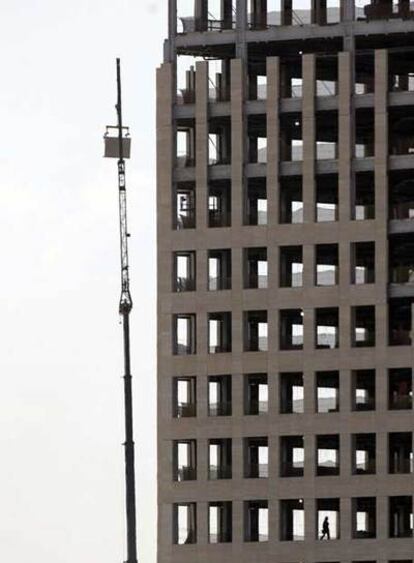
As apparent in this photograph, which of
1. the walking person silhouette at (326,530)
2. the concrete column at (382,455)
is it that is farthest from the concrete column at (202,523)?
the concrete column at (382,455)

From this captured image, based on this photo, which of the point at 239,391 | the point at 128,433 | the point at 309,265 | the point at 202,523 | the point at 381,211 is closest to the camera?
the point at 128,433

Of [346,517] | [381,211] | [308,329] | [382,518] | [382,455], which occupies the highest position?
[381,211]

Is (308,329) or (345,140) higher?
(345,140)

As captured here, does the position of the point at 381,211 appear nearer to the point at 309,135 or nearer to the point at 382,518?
the point at 309,135

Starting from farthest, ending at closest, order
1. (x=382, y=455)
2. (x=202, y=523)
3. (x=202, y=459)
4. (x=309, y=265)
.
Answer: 1. (x=202, y=459)
2. (x=309, y=265)
3. (x=202, y=523)
4. (x=382, y=455)

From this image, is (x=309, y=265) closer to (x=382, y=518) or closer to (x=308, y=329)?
(x=308, y=329)

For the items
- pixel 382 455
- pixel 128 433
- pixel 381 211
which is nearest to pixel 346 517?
pixel 382 455

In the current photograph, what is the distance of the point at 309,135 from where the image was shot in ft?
654

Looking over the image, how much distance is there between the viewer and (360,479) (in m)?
198

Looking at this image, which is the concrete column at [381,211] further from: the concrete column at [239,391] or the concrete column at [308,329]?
the concrete column at [239,391]

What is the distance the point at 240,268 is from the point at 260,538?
16996 millimetres

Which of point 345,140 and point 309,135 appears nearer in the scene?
point 309,135

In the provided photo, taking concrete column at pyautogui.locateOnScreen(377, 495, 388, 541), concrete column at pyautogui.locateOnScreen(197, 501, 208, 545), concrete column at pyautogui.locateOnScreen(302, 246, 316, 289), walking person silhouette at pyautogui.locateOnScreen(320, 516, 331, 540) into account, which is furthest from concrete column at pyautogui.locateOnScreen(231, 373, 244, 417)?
concrete column at pyautogui.locateOnScreen(377, 495, 388, 541)

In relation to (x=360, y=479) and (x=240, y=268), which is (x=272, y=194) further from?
(x=360, y=479)
